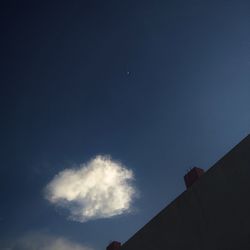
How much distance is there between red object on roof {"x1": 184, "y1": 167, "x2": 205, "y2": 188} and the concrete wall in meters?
0.46

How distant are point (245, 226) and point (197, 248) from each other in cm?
272

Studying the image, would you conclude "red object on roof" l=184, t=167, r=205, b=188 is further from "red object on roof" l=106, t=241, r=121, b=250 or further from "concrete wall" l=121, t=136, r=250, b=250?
"red object on roof" l=106, t=241, r=121, b=250

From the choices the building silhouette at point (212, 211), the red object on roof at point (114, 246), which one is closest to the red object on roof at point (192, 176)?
the building silhouette at point (212, 211)

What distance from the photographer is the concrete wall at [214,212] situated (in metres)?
11.0

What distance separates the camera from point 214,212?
12.1m

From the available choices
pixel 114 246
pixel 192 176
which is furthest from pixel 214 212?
pixel 114 246

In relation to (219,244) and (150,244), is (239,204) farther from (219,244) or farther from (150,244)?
(150,244)

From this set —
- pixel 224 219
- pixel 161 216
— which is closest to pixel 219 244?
pixel 224 219

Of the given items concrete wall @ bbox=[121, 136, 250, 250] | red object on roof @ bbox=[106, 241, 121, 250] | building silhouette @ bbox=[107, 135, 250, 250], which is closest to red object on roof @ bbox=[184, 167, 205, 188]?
building silhouette @ bbox=[107, 135, 250, 250]

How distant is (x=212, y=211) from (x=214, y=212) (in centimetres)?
13

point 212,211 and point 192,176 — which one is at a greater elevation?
point 192,176

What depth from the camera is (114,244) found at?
738 inches

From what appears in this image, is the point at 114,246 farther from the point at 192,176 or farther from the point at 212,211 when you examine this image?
the point at 212,211

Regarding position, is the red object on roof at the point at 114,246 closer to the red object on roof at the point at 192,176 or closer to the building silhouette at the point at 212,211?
the building silhouette at the point at 212,211
